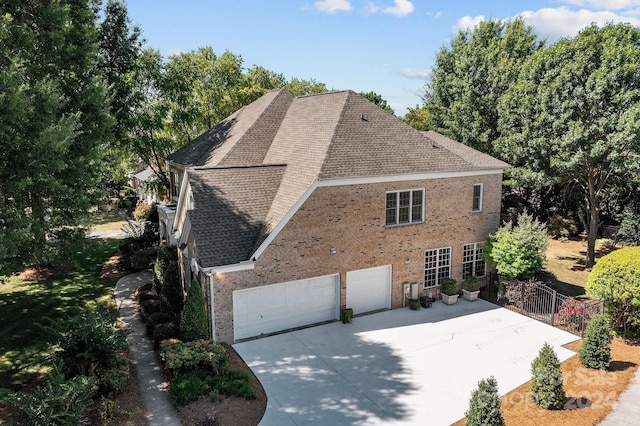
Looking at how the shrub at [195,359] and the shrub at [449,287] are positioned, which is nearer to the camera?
the shrub at [195,359]

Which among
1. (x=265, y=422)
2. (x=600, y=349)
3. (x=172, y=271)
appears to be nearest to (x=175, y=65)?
(x=172, y=271)

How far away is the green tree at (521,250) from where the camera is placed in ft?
69.3

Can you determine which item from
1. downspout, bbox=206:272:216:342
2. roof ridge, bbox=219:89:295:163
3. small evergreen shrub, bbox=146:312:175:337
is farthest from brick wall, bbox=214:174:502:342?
roof ridge, bbox=219:89:295:163

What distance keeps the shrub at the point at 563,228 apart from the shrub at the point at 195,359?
31894 millimetres

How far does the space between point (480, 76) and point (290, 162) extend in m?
22.1

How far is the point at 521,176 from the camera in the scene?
98.5ft

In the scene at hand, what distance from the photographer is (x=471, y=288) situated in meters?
22.8

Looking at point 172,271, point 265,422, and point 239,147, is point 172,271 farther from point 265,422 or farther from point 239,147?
point 265,422

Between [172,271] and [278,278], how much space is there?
5.65m

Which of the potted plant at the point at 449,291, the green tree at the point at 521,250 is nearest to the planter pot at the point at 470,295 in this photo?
the potted plant at the point at 449,291

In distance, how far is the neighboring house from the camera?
1802 centimetres

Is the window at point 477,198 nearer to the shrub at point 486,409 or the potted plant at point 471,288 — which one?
the potted plant at point 471,288

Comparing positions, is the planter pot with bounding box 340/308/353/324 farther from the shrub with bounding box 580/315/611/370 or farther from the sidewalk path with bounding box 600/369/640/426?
the sidewalk path with bounding box 600/369/640/426

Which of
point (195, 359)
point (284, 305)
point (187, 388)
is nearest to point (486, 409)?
point (187, 388)
